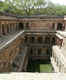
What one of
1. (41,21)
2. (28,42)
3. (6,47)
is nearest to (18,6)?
(41,21)

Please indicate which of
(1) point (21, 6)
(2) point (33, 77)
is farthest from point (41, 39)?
(2) point (33, 77)

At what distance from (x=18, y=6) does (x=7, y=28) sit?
1198cm

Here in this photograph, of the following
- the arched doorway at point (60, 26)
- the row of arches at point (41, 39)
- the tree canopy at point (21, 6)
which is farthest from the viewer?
the tree canopy at point (21, 6)

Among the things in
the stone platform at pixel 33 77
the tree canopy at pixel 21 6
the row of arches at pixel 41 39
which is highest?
the tree canopy at pixel 21 6

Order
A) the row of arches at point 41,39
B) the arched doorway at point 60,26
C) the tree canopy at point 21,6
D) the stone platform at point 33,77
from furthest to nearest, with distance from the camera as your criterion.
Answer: the tree canopy at point 21,6
the arched doorway at point 60,26
the row of arches at point 41,39
the stone platform at point 33,77

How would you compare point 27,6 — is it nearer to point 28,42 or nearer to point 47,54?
point 28,42

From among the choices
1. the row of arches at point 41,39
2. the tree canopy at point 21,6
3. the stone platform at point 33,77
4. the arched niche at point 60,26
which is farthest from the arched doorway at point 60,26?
the stone platform at point 33,77

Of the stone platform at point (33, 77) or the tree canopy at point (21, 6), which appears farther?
the tree canopy at point (21, 6)

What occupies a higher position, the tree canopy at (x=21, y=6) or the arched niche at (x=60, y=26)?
the tree canopy at (x=21, y=6)

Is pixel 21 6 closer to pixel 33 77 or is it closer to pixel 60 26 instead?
pixel 60 26

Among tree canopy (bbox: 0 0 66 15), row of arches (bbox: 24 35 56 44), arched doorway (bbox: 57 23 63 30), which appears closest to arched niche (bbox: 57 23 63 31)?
arched doorway (bbox: 57 23 63 30)

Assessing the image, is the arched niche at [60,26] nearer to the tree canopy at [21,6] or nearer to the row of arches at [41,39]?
the row of arches at [41,39]

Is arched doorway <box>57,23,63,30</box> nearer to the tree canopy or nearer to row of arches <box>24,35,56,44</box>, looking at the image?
row of arches <box>24,35,56,44</box>

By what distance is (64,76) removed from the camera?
124 inches
